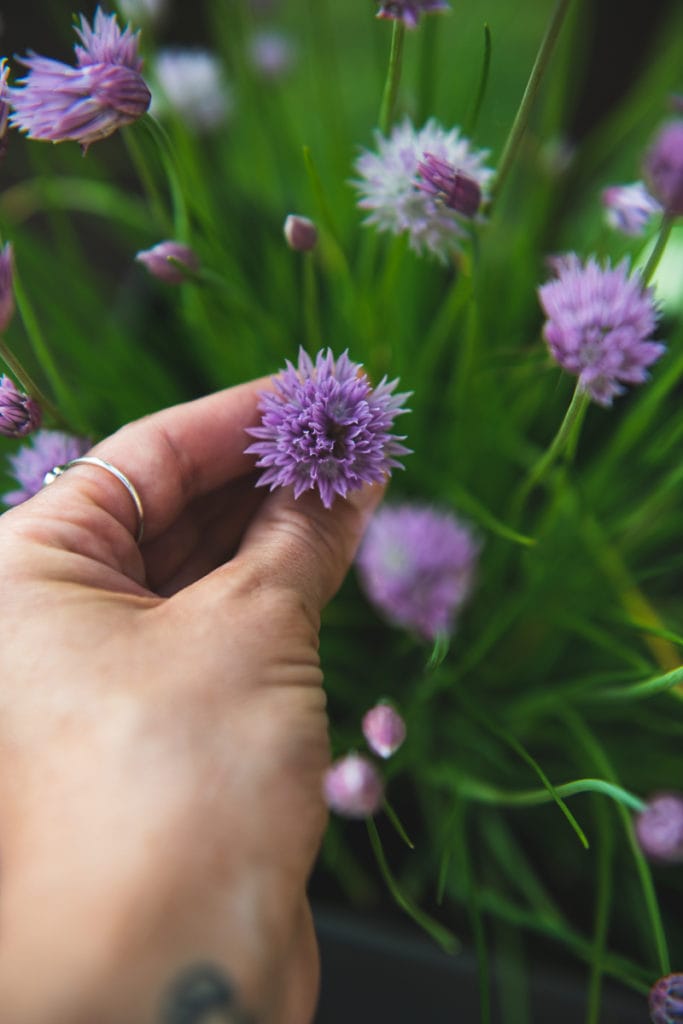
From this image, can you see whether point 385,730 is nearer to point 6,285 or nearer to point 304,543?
point 304,543

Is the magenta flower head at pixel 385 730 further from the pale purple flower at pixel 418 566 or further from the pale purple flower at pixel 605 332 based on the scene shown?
the pale purple flower at pixel 605 332

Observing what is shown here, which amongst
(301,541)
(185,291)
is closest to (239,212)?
(185,291)

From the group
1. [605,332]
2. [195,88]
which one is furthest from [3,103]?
[195,88]

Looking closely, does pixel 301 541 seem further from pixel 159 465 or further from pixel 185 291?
pixel 185 291

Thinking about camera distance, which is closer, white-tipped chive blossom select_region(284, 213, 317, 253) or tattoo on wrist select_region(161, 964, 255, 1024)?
tattoo on wrist select_region(161, 964, 255, 1024)

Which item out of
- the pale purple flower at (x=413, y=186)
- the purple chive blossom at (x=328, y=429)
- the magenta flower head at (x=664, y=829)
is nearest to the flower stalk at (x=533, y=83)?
the pale purple flower at (x=413, y=186)

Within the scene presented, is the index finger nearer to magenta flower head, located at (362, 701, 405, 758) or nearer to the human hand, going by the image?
the human hand

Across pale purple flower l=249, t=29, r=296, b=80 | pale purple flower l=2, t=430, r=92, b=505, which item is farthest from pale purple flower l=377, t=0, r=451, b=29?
pale purple flower l=249, t=29, r=296, b=80
